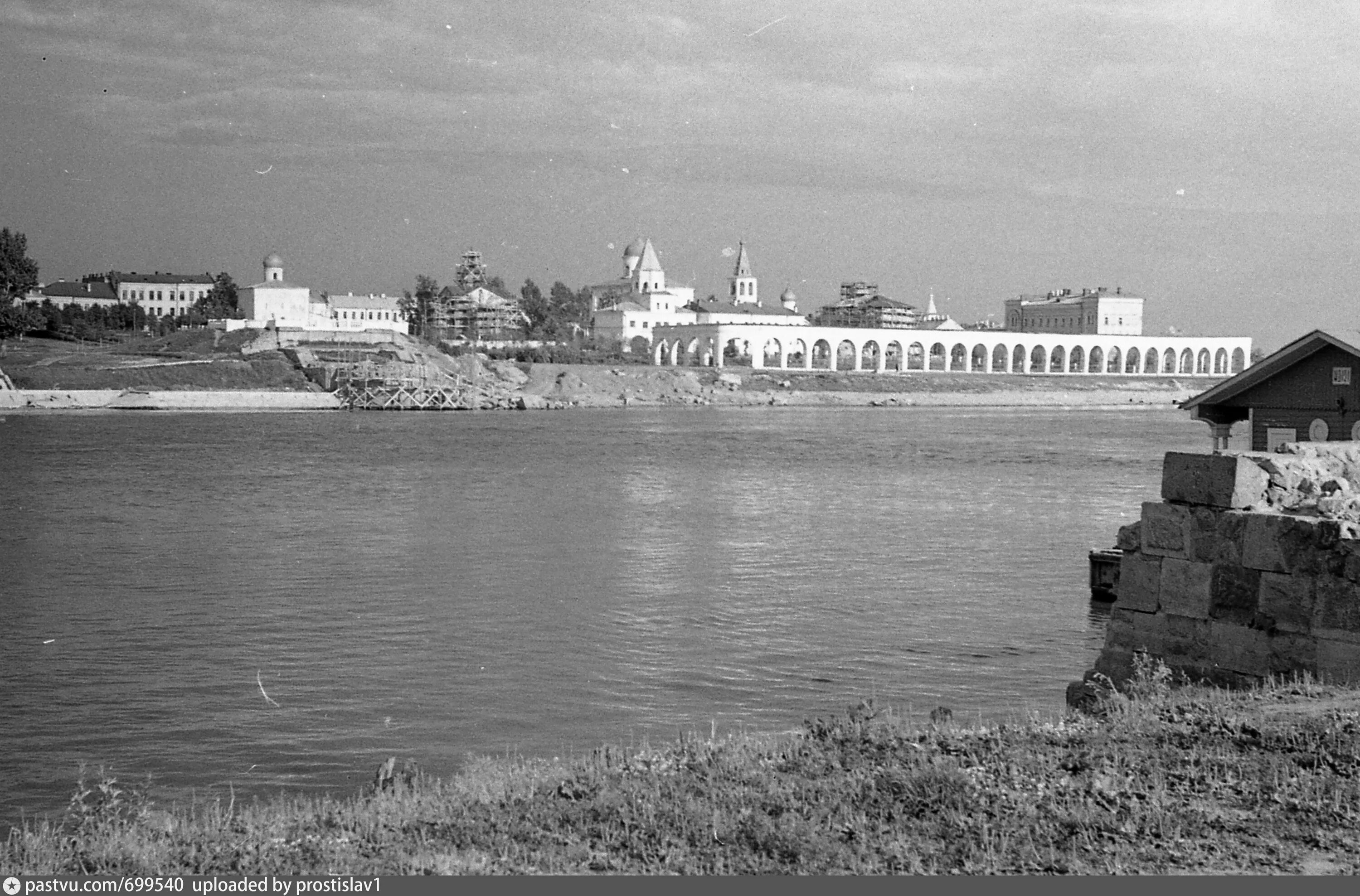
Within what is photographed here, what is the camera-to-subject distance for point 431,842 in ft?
19.4

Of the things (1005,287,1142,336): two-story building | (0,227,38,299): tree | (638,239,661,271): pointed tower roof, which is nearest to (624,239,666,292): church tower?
(638,239,661,271): pointed tower roof

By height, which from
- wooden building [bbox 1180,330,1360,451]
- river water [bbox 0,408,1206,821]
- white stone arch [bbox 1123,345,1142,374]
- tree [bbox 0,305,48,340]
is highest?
white stone arch [bbox 1123,345,1142,374]

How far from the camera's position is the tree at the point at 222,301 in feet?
418

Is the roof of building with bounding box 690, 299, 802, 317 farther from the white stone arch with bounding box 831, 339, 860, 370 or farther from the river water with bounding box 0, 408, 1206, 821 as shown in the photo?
the river water with bounding box 0, 408, 1206, 821

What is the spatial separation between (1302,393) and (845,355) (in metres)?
125

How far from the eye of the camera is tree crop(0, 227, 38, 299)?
100625mm

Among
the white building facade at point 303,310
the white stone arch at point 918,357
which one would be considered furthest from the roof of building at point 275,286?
the white stone arch at point 918,357

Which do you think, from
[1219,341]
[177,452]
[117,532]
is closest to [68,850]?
[117,532]

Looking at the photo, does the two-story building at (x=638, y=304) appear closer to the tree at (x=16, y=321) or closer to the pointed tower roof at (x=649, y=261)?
the pointed tower roof at (x=649, y=261)

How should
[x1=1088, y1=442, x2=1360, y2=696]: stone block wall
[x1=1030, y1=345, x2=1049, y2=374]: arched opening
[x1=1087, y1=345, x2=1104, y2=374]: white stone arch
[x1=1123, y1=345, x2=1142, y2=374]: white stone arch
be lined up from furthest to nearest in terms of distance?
1. [x1=1123, y1=345, x2=1142, y2=374]: white stone arch
2. [x1=1087, y1=345, x2=1104, y2=374]: white stone arch
3. [x1=1030, y1=345, x2=1049, y2=374]: arched opening
4. [x1=1088, y1=442, x2=1360, y2=696]: stone block wall

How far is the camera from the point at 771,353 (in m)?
140

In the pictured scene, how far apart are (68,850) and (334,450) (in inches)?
1926

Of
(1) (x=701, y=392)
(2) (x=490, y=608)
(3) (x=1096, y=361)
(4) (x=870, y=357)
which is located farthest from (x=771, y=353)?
(2) (x=490, y=608)

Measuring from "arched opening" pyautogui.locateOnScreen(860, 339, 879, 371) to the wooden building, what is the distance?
12400 centimetres
